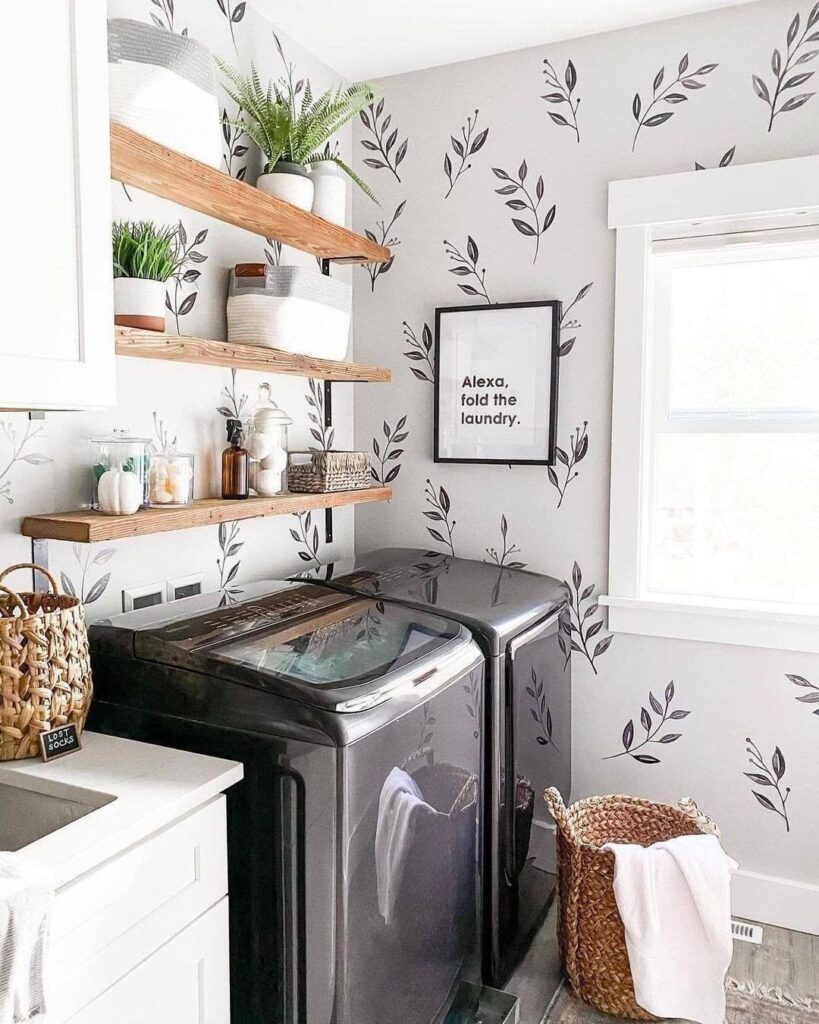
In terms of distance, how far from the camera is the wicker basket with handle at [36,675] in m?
1.38

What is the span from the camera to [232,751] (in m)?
1.46

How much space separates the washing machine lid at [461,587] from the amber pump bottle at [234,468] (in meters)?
0.33

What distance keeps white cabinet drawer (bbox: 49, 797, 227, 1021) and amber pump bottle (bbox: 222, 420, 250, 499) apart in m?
0.88

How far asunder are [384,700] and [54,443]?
85 centimetres

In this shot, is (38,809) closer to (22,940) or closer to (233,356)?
(22,940)

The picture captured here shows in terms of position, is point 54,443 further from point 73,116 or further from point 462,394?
point 462,394

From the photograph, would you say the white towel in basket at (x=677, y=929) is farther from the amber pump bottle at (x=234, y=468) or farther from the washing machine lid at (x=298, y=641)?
the amber pump bottle at (x=234, y=468)

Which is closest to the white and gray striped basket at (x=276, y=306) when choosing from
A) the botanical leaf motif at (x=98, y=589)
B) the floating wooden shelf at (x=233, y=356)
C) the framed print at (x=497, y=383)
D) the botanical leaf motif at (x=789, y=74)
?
the floating wooden shelf at (x=233, y=356)

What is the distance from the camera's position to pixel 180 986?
130 cm

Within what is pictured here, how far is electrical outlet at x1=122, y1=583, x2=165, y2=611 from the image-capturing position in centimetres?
193

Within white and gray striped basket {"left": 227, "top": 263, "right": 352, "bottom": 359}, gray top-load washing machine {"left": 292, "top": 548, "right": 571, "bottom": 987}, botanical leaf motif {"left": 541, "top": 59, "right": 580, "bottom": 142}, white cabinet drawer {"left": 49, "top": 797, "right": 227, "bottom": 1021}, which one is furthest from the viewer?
botanical leaf motif {"left": 541, "top": 59, "right": 580, "bottom": 142}

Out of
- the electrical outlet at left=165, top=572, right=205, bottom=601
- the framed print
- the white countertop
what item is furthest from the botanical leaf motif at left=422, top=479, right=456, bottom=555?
the white countertop

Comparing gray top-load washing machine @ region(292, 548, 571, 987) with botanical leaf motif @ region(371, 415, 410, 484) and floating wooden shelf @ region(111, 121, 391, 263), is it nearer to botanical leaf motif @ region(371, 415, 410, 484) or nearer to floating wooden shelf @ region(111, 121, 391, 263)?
botanical leaf motif @ region(371, 415, 410, 484)

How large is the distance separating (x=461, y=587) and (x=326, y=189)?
112cm
